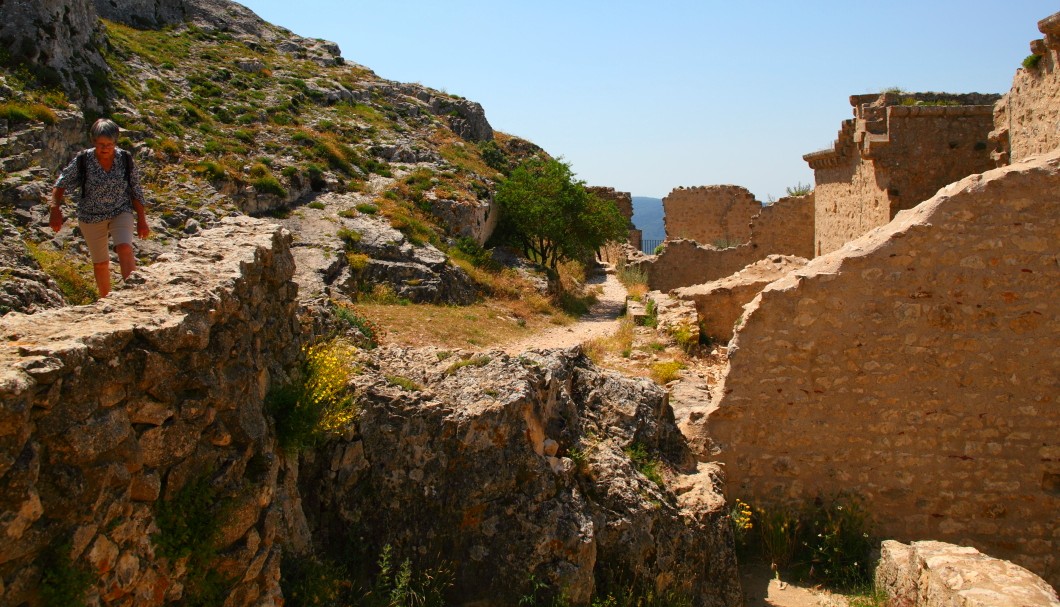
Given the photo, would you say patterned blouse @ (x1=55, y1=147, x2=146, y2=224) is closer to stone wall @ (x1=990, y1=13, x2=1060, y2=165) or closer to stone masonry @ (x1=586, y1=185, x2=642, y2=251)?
stone wall @ (x1=990, y1=13, x2=1060, y2=165)

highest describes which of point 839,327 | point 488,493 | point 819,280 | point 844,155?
point 844,155

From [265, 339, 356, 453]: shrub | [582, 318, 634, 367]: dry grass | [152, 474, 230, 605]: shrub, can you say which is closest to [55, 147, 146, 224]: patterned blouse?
[265, 339, 356, 453]: shrub

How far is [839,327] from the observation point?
7.45m

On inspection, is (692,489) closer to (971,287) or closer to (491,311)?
(971,287)

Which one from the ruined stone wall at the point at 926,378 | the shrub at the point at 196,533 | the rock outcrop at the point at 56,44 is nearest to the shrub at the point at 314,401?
the shrub at the point at 196,533

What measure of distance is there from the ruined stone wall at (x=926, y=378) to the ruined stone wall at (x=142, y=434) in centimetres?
478

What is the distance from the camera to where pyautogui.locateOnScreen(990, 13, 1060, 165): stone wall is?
Result: 29.8 feet

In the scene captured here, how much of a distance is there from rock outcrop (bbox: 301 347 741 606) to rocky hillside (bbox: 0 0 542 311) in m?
2.87

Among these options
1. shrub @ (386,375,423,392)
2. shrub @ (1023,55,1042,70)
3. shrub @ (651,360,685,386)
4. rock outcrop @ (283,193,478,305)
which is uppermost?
shrub @ (1023,55,1042,70)

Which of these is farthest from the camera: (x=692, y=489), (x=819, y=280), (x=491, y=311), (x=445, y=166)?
(x=445, y=166)

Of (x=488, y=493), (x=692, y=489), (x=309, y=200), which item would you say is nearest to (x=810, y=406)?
(x=692, y=489)

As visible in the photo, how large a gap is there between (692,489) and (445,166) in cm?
2327

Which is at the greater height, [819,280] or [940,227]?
[940,227]

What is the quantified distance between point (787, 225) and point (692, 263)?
286 centimetres
